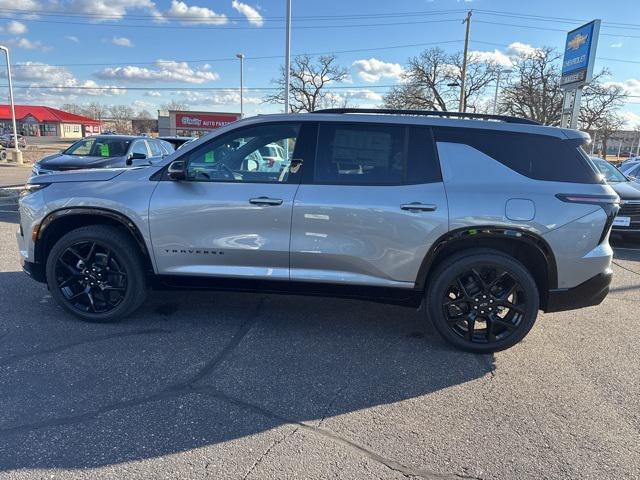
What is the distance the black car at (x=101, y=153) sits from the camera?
10750 millimetres

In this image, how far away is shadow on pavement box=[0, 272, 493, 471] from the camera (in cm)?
266

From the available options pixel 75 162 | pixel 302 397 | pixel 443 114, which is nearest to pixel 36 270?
pixel 302 397

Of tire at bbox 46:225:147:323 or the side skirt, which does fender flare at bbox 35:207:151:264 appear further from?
the side skirt

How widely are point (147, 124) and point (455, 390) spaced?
9819cm

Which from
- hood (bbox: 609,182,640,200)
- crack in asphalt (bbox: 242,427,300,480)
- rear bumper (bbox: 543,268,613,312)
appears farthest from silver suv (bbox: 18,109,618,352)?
hood (bbox: 609,182,640,200)

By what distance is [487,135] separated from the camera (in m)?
3.72

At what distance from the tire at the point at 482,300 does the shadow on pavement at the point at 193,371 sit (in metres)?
0.19

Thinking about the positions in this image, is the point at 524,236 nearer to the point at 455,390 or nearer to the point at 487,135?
the point at 487,135

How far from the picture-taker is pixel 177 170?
12.4ft

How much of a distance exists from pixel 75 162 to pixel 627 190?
1150 cm

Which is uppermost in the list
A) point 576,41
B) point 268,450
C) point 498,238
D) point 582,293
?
point 576,41

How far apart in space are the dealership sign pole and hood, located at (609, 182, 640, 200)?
20.7 ft

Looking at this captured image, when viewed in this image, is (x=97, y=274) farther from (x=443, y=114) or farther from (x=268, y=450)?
(x=443, y=114)

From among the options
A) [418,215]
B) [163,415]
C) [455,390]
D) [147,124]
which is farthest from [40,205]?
[147,124]
